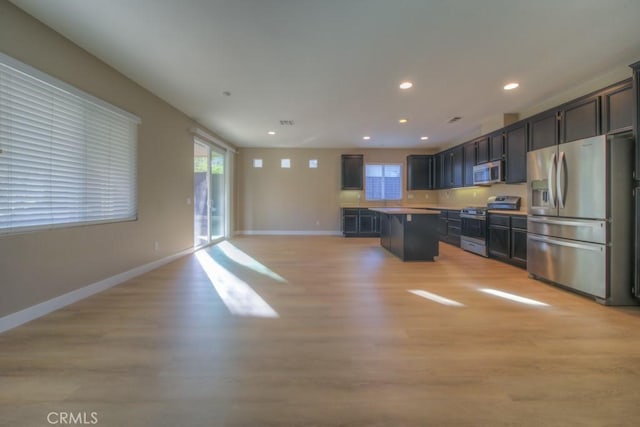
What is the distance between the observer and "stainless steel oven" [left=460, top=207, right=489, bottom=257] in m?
5.08

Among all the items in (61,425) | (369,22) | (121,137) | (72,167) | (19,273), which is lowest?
(61,425)

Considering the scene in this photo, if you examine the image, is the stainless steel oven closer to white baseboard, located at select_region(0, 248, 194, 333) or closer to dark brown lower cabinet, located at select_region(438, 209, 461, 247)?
dark brown lower cabinet, located at select_region(438, 209, 461, 247)

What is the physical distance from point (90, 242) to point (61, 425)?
90.2 inches

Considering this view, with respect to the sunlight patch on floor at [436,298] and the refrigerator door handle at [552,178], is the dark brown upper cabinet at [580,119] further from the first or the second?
the sunlight patch on floor at [436,298]

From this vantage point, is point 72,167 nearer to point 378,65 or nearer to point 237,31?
point 237,31

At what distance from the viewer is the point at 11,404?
1389mm

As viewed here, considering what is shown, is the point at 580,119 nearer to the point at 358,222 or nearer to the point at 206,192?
the point at 358,222

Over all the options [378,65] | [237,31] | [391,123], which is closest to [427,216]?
[391,123]

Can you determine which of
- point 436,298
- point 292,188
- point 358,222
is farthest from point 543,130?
point 292,188

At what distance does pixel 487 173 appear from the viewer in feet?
17.7

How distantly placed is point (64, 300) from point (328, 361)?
110 inches

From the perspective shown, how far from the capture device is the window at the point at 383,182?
836 centimetres

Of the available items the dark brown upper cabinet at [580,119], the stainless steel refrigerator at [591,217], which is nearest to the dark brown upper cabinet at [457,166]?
the dark brown upper cabinet at [580,119]

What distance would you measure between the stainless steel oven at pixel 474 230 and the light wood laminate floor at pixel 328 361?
2027 mm
